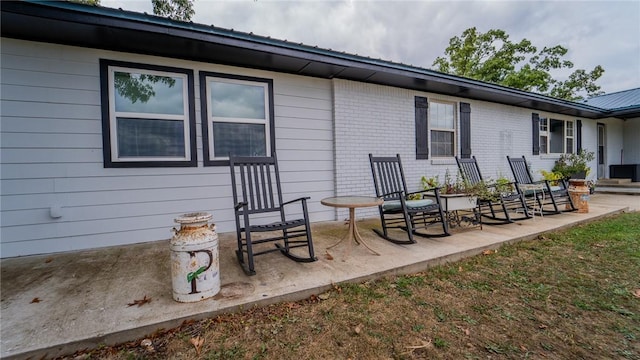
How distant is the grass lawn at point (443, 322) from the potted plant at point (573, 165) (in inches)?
261

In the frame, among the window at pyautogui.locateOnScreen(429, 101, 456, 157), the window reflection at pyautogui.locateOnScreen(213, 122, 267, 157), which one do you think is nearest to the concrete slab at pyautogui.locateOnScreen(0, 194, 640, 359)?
the window reflection at pyautogui.locateOnScreen(213, 122, 267, 157)

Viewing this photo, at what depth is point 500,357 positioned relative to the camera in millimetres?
1493

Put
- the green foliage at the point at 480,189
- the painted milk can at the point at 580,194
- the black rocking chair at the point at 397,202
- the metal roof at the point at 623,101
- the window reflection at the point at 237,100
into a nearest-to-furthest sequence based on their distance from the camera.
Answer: the black rocking chair at the point at 397,202, the green foliage at the point at 480,189, the window reflection at the point at 237,100, the painted milk can at the point at 580,194, the metal roof at the point at 623,101

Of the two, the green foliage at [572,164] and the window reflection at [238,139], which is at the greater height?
the window reflection at [238,139]

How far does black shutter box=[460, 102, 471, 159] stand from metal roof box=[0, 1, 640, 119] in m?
1.29

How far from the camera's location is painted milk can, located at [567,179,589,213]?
16.1 feet

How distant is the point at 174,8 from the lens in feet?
23.1

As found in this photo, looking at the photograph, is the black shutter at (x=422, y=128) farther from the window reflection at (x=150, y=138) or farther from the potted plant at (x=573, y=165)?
the potted plant at (x=573, y=165)

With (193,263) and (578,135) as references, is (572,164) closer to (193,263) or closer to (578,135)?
(578,135)

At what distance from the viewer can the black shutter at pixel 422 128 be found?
18.2 ft

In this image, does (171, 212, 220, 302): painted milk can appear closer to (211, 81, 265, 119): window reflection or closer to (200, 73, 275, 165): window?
(200, 73, 275, 165): window

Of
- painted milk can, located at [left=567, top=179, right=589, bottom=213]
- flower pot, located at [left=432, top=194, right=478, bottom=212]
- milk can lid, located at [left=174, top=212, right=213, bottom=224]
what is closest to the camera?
milk can lid, located at [left=174, top=212, right=213, bottom=224]

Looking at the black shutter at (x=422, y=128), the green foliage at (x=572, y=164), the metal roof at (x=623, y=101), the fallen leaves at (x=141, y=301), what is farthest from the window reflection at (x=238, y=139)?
the metal roof at (x=623, y=101)

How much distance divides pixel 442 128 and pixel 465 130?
68 cm
